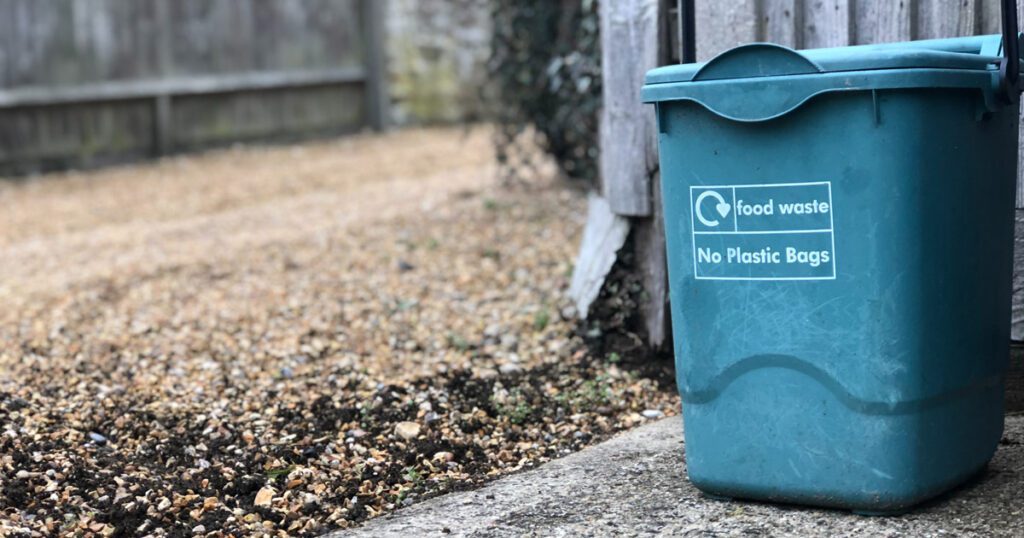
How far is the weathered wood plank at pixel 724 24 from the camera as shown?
398cm

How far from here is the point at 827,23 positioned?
384cm

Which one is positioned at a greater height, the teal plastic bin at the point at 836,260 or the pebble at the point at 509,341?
the teal plastic bin at the point at 836,260

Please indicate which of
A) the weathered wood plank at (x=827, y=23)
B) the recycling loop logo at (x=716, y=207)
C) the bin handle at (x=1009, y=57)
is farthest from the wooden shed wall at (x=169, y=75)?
the bin handle at (x=1009, y=57)

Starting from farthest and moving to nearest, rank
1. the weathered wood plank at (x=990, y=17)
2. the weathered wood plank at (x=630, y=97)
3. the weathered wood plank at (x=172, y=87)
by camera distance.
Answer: the weathered wood plank at (x=172, y=87)
the weathered wood plank at (x=630, y=97)
the weathered wood plank at (x=990, y=17)

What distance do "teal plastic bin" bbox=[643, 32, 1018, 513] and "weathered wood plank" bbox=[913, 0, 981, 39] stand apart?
47cm

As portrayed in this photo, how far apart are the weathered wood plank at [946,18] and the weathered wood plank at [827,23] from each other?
20 centimetres

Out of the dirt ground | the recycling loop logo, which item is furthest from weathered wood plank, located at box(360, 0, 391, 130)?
the recycling loop logo

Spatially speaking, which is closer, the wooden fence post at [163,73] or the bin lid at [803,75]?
the bin lid at [803,75]

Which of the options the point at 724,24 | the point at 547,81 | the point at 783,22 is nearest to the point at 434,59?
the point at 547,81

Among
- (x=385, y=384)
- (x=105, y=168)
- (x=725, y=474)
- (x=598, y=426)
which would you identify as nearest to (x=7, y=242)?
(x=105, y=168)

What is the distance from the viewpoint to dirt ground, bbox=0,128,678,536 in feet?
11.5

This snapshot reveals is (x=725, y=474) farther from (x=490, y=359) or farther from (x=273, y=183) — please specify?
(x=273, y=183)

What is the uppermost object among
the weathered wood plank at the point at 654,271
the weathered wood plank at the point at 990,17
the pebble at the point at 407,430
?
the weathered wood plank at the point at 990,17

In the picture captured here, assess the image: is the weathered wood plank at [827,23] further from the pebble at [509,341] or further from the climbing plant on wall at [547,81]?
the climbing plant on wall at [547,81]
